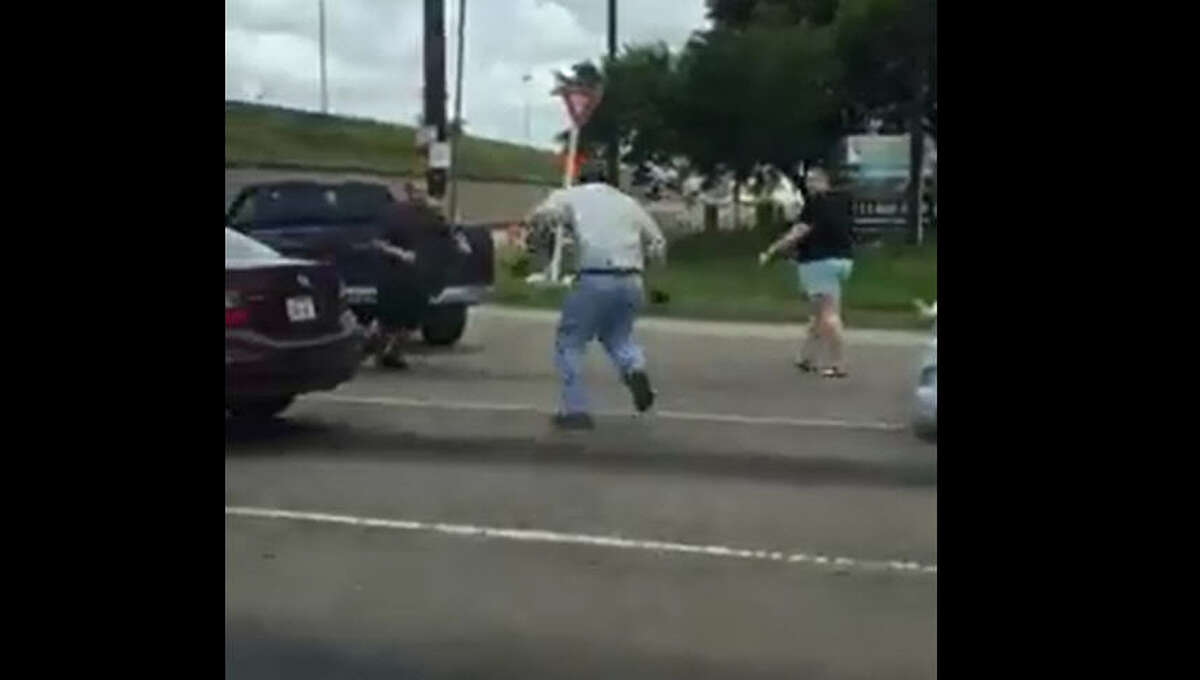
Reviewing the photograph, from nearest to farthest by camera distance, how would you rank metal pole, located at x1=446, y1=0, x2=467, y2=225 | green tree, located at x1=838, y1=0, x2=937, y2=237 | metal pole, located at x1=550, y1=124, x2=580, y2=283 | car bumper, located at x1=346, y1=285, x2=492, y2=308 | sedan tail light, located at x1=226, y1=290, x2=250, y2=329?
green tree, located at x1=838, y1=0, x2=937, y2=237
metal pole, located at x1=446, y1=0, x2=467, y2=225
metal pole, located at x1=550, y1=124, x2=580, y2=283
car bumper, located at x1=346, y1=285, x2=492, y2=308
sedan tail light, located at x1=226, y1=290, x2=250, y2=329

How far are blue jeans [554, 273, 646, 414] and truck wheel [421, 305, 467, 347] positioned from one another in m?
0.27

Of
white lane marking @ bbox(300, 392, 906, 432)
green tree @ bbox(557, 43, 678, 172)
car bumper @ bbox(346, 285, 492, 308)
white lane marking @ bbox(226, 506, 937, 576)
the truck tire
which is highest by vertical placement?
green tree @ bbox(557, 43, 678, 172)

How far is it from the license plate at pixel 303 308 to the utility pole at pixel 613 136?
1.12 meters

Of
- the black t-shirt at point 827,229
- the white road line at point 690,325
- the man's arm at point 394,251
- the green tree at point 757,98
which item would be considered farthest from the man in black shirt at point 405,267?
the black t-shirt at point 827,229

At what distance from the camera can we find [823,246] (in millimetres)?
2396

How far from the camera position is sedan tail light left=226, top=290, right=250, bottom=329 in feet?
10.7

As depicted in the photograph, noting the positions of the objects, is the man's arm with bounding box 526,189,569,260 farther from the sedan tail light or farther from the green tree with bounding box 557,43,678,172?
the sedan tail light

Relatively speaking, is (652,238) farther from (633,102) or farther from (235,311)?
(235,311)

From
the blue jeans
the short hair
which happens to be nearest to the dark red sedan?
the blue jeans

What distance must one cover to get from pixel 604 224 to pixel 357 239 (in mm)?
513

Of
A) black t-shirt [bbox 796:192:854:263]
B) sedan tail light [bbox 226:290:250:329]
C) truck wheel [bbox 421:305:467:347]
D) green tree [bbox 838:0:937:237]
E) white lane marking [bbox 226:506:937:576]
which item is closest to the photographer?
green tree [bbox 838:0:937:237]
